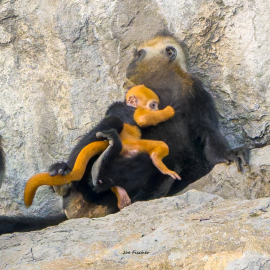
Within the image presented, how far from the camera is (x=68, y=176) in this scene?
2.50 metres

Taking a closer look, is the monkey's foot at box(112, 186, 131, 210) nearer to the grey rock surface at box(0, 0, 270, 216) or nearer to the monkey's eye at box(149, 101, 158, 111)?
the monkey's eye at box(149, 101, 158, 111)

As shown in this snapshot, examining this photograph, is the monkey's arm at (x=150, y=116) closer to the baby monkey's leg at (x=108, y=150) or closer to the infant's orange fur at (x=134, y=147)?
the infant's orange fur at (x=134, y=147)

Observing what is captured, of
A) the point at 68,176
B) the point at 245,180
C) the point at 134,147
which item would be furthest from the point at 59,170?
the point at 245,180

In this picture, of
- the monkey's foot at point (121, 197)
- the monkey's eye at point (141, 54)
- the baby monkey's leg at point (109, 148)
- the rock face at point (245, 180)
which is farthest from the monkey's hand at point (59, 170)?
the monkey's eye at point (141, 54)

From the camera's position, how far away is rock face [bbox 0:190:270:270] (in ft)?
5.13

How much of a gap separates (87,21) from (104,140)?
1.42 meters

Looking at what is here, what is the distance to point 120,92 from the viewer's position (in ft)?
12.1

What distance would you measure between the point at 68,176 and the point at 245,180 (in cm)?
116

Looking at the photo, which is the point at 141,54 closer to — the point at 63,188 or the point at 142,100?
the point at 142,100

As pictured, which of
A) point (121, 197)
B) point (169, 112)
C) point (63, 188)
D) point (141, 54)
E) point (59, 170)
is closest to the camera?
point (59, 170)

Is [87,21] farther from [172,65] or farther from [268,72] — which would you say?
[268,72]

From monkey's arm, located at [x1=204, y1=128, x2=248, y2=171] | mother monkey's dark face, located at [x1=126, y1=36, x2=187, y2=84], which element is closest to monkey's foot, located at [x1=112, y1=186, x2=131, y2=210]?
monkey's arm, located at [x1=204, y1=128, x2=248, y2=171]

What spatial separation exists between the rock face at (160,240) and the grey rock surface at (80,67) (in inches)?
53.7

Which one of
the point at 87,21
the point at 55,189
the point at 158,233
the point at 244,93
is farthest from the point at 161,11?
the point at 158,233
